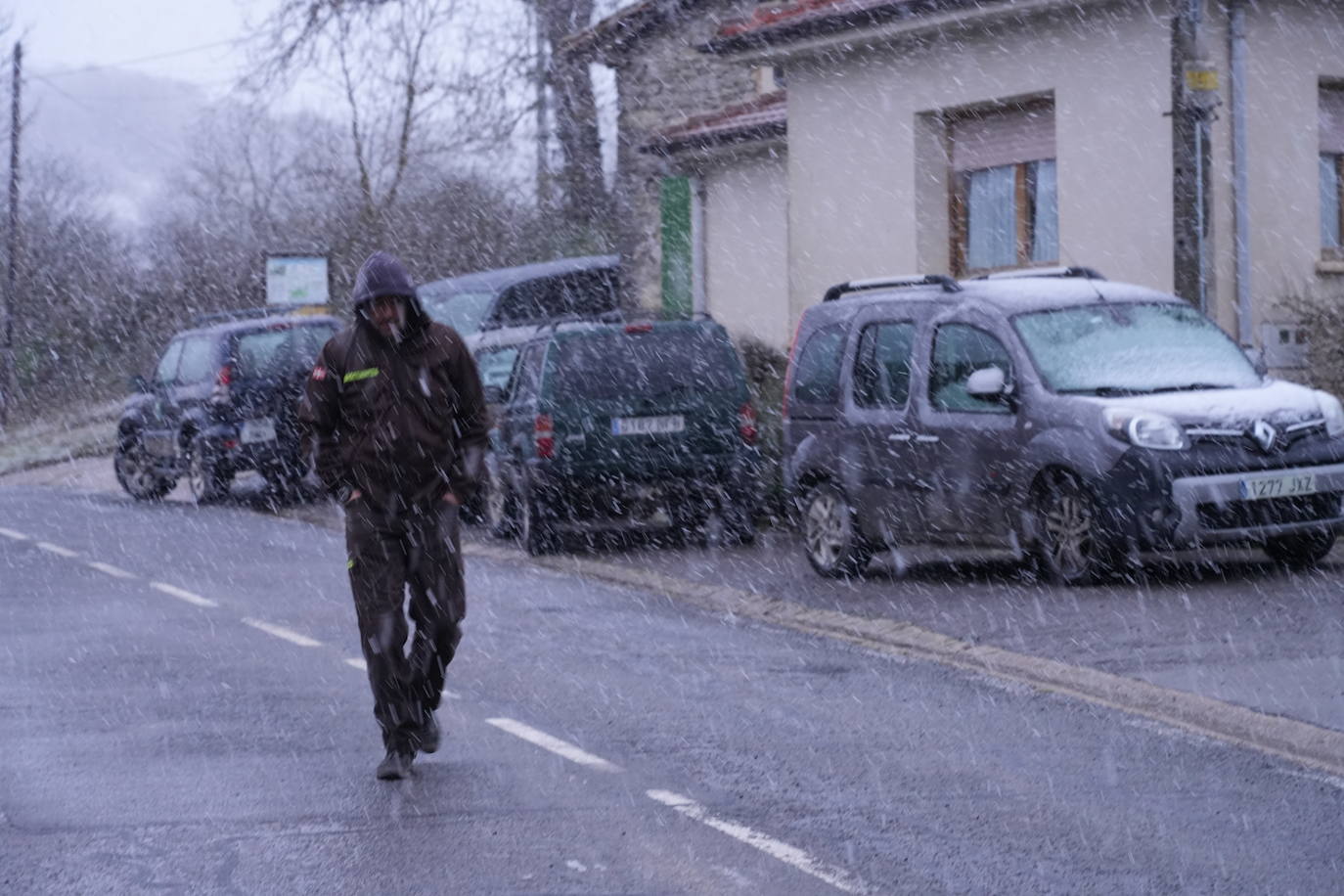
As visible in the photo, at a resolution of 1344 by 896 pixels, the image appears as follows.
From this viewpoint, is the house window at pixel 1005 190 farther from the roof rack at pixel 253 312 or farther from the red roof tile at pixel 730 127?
the roof rack at pixel 253 312

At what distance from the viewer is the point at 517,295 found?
23.0 m

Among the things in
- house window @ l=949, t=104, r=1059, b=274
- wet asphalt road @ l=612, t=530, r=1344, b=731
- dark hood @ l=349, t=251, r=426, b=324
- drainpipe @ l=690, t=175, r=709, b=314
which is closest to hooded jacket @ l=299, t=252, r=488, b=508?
dark hood @ l=349, t=251, r=426, b=324

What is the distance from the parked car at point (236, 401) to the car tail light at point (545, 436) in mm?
6345

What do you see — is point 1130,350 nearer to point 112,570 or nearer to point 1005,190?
point 112,570

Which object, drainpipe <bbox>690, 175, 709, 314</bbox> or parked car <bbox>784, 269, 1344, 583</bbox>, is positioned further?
drainpipe <bbox>690, 175, 709, 314</bbox>

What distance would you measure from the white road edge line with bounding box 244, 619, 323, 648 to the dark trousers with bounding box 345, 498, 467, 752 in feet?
12.2

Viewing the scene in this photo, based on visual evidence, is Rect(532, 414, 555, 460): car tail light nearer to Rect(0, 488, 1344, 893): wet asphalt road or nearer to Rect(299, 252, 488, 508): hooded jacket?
Rect(0, 488, 1344, 893): wet asphalt road

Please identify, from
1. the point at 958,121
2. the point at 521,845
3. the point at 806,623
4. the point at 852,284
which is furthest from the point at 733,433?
the point at 521,845

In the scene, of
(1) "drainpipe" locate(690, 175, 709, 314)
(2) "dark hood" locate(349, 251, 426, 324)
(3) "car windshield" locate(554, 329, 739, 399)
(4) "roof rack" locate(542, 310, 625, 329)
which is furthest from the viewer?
(1) "drainpipe" locate(690, 175, 709, 314)

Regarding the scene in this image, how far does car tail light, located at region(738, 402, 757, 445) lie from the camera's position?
16.5m

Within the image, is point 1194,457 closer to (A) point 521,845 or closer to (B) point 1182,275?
(B) point 1182,275

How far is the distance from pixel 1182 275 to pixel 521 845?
995 cm

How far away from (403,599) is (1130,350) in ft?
21.8

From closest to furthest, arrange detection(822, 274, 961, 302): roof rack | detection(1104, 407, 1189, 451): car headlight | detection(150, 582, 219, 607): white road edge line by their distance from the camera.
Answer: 1. detection(1104, 407, 1189, 451): car headlight
2. detection(150, 582, 219, 607): white road edge line
3. detection(822, 274, 961, 302): roof rack
